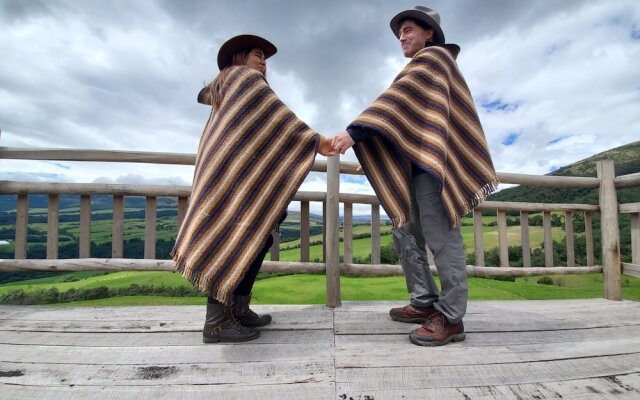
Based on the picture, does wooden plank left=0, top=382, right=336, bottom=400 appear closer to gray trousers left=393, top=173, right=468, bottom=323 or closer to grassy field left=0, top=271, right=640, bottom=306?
gray trousers left=393, top=173, right=468, bottom=323

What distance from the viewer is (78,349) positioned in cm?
177

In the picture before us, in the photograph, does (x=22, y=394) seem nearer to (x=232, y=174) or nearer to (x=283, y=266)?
(x=232, y=174)

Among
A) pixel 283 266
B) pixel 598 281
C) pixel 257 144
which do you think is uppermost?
pixel 257 144

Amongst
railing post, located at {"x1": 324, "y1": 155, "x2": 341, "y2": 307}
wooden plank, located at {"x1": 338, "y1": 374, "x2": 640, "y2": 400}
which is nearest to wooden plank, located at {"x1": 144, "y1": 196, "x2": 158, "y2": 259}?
railing post, located at {"x1": 324, "y1": 155, "x2": 341, "y2": 307}

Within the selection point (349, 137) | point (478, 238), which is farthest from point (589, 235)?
point (349, 137)

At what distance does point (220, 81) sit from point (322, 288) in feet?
8.83

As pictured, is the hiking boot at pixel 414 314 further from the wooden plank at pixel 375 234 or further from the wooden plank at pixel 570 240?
the wooden plank at pixel 570 240

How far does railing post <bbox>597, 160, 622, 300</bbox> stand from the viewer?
3.06 metres

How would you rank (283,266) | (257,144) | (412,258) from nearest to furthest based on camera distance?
1. (257,144)
2. (412,258)
3. (283,266)

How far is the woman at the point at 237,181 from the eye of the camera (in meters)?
1.65

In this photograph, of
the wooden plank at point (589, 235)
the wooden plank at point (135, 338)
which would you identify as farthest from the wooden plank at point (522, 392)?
the wooden plank at point (589, 235)

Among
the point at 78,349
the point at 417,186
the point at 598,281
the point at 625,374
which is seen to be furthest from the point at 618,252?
the point at 78,349

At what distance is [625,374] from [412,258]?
3.73ft

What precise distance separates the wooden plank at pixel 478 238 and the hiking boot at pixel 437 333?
4.22ft
